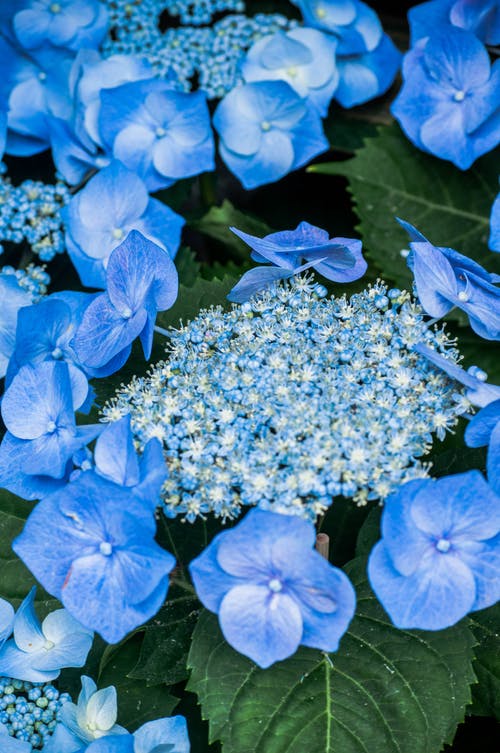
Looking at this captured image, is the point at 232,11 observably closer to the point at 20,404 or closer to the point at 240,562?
the point at 20,404

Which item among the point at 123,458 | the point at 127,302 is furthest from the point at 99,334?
the point at 123,458

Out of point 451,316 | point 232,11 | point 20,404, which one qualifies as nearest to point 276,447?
point 20,404

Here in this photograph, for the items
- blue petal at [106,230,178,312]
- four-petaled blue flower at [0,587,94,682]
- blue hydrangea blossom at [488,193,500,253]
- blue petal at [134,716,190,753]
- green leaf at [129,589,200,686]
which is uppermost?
blue petal at [106,230,178,312]

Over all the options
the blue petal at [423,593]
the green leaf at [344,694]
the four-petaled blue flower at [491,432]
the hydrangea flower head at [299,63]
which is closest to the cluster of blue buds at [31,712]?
the green leaf at [344,694]

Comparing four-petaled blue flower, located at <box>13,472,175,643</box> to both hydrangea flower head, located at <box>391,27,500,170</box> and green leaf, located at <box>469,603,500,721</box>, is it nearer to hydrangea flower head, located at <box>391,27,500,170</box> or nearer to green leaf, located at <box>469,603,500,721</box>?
green leaf, located at <box>469,603,500,721</box>

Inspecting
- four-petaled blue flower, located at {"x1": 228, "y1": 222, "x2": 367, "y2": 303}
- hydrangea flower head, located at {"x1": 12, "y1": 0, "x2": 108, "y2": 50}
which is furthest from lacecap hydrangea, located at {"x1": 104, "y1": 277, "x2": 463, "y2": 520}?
hydrangea flower head, located at {"x1": 12, "y1": 0, "x2": 108, "y2": 50}

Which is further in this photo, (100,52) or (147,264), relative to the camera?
(100,52)
